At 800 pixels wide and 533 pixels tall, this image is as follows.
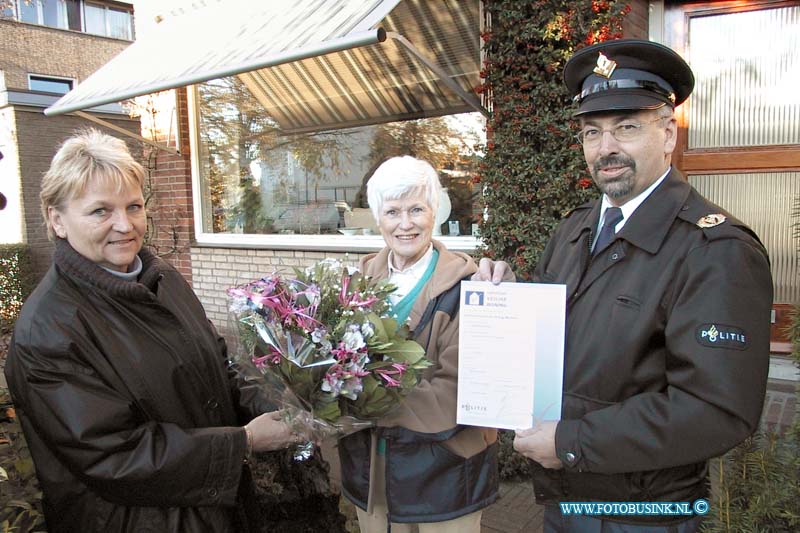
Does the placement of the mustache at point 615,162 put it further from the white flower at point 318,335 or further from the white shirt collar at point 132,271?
the white shirt collar at point 132,271

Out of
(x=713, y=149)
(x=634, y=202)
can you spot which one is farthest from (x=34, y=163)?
(x=634, y=202)

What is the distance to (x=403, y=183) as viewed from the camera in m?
2.22

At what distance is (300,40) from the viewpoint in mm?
3840

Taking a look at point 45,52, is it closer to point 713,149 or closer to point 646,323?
point 713,149

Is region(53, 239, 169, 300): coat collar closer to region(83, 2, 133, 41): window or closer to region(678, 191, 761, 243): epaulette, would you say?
region(678, 191, 761, 243): epaulette

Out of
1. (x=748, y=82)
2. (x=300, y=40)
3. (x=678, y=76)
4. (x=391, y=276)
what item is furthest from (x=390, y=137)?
(x=678, y=76)

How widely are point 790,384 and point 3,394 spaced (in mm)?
4990

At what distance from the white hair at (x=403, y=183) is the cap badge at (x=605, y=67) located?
0.74 metres

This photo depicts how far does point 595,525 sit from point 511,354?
57 cm

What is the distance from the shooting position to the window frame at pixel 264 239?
561 cm

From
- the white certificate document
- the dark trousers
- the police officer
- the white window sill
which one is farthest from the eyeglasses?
the white window sill

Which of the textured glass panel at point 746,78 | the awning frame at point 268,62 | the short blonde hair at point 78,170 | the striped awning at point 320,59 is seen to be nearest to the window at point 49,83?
the striped awning at point 320,59

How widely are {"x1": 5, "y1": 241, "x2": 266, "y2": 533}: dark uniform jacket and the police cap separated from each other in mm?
1533

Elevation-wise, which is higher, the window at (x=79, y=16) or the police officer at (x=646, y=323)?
the window at (x=79, y=16)
